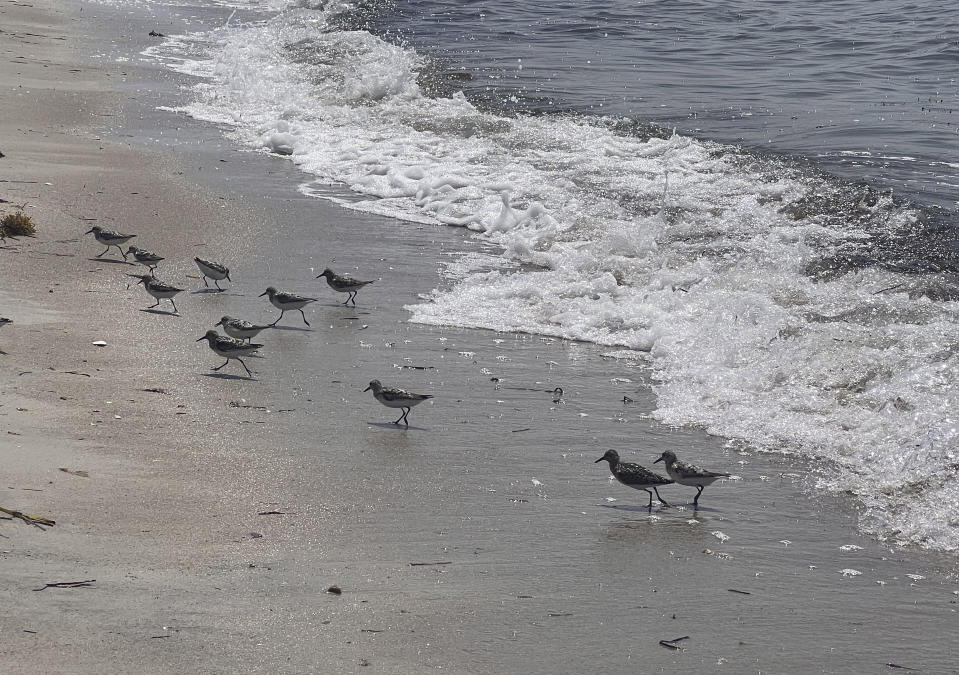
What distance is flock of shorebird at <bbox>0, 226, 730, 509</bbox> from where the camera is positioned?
6.58 metres

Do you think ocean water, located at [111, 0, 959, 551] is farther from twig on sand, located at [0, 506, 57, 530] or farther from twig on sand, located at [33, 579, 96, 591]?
twig on sand, located at [0, 506, 57, 530]

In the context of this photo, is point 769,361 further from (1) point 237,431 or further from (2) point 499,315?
(1) point 237,431

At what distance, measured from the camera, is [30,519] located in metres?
5.28

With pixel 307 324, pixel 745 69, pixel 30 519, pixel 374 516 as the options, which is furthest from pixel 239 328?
pixel 745 69

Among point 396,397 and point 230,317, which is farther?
point 230,317

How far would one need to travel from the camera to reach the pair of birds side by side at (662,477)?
653cm

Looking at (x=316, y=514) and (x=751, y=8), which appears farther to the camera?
(x=751, y=8)

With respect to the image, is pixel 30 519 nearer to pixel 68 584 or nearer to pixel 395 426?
pixel 68 584

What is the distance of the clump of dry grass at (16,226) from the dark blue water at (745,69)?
34.2 ft

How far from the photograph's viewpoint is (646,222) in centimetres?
1277

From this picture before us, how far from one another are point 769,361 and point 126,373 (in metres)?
4.88

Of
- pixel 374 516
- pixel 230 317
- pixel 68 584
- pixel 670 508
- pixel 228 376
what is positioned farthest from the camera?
pixel 230 317

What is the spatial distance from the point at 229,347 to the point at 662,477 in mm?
3444

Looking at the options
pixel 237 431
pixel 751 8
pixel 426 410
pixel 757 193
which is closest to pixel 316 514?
pixel 237 431
